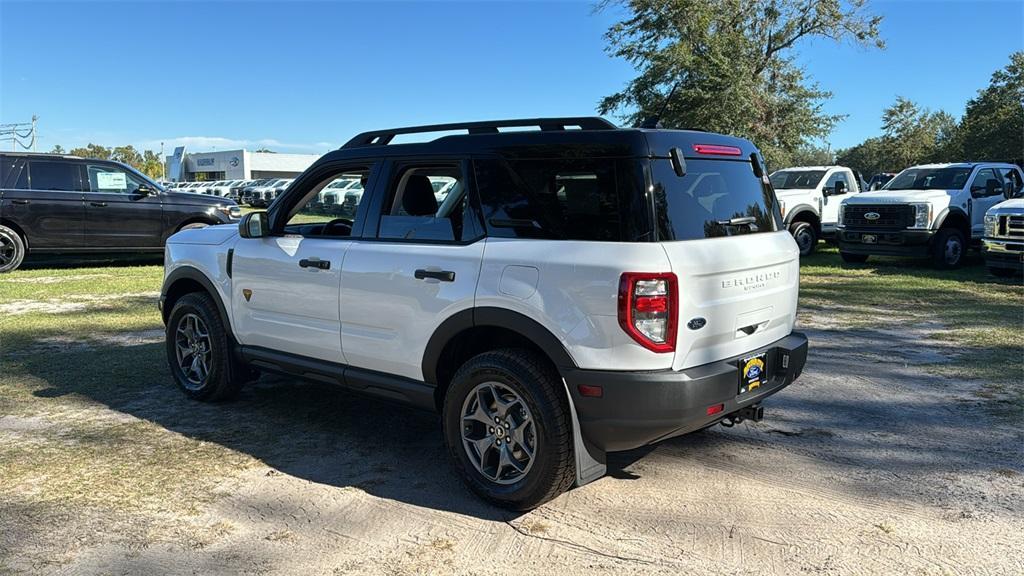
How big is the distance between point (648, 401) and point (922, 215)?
11909 mm

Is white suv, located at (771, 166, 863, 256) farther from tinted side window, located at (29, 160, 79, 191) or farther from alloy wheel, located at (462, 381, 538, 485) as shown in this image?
alloy wheel, located at (462, 381, 538, 485)

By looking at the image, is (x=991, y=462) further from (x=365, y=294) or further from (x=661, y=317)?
(x=365, y=294)

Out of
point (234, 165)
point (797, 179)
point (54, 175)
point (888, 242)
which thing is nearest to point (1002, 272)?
point (888, 242)

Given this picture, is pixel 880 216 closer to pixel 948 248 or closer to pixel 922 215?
pixel 922 215

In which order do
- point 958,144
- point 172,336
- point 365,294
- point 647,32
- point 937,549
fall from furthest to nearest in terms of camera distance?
1. point 958,144
2. point 647,32
3. point 172,336
4. point 365,294
5. point 937,549

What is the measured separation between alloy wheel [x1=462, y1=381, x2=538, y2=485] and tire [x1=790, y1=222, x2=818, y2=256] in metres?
13.8

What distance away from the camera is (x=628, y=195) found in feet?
11.2

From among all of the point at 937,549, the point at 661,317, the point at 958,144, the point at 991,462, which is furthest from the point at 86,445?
the point at 958,144

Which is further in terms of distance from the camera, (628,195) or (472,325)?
(472,325)

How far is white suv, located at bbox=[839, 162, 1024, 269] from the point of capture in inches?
521

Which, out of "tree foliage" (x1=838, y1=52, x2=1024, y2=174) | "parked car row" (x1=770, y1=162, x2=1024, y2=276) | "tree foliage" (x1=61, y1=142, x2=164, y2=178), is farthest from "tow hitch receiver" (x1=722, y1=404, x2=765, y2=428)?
"tree foliage" (x1=61, y1=142, x2=164, y2=178)

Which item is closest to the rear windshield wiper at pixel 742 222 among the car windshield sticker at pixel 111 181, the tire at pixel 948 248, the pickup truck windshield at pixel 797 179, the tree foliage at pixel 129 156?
the tire at pixel 948 248

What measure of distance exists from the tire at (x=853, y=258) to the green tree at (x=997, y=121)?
35570 mm

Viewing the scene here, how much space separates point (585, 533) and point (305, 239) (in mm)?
2489
